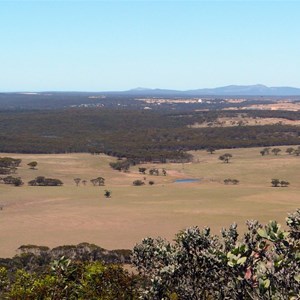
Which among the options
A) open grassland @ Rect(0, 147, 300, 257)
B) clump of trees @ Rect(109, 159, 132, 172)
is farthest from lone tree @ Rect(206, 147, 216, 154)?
clump of trees @ Rect(109, 159, 132, 172)

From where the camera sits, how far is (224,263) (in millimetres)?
12914

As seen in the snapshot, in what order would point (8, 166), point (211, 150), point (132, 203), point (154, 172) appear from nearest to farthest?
point (132, 203), point (8, 166), point (154, 172), point (211, 150)

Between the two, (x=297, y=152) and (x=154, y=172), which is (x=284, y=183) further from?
(x=297, y=152)

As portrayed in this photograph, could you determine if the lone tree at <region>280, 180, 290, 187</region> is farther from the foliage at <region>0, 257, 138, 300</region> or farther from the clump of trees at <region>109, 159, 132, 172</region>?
the foliage at <region>0, 257, 138, 300</region>

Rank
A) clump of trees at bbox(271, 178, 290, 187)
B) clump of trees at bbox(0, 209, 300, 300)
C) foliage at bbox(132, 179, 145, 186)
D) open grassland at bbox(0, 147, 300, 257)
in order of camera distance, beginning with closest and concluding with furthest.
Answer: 1. clump of trees at bbox(0, 209, 300, 300)
2. open grassland at bbox(0, 147, 300, 257)
3. clump of trees at bbox(271, 178, 290, 187)
4. foliage at bbox(132, 179, 145, 186)

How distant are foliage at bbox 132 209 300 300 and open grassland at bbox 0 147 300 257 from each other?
3594cm

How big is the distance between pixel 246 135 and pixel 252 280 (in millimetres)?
162315

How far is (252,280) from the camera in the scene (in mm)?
11320

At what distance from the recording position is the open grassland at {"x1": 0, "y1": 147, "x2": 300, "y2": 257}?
186 feet

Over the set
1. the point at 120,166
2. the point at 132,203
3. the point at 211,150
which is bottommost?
the point at 211,150

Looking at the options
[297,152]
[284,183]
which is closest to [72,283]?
[284,183]

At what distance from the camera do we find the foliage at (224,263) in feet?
34.8

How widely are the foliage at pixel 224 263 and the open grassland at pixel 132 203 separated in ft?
118

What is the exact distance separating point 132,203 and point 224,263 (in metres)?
61.6
